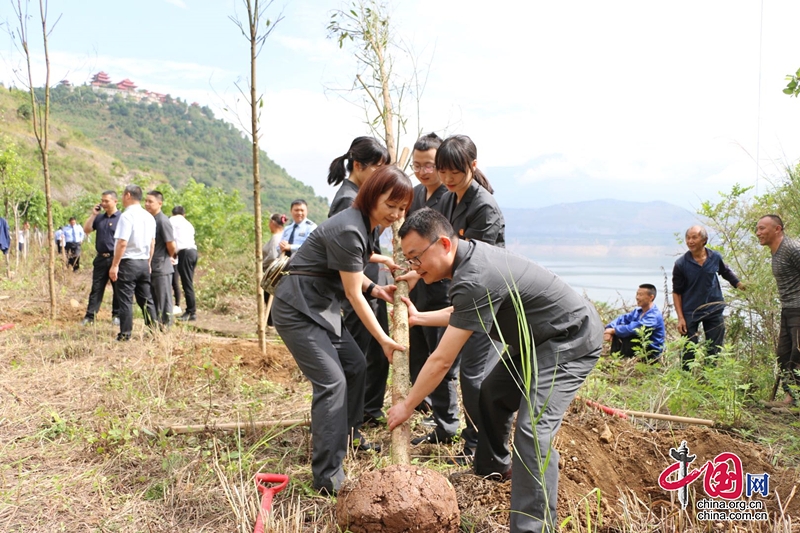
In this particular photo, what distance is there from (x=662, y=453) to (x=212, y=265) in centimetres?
1261

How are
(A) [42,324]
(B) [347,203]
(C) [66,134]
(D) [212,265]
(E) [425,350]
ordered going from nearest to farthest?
1. (B) [347,203]
2. (E) [425,350]
3. (A) [42,324]
4. (D) [212,265]
5. (C) [66,134]

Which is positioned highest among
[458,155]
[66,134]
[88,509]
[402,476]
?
[66,134]

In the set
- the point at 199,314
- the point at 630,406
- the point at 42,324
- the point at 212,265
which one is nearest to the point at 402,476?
the point at 630,406

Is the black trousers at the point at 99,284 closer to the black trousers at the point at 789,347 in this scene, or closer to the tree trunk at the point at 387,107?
the tree trunk at the point at 387,107

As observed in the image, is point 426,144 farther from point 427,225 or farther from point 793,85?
point 793,85

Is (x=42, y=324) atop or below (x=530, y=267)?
below

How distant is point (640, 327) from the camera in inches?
255

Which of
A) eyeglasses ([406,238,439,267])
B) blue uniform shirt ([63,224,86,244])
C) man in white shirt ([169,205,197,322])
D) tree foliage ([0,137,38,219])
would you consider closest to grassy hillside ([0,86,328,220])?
blue uniform shirt ([63,224,86,244])

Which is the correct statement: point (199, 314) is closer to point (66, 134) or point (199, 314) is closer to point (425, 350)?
point (425, 350)

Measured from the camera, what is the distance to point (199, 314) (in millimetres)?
9766

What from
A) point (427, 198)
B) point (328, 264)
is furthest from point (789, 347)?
point (328, 264)

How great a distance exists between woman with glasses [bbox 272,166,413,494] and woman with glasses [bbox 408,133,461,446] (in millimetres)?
745

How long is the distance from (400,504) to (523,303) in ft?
3.39

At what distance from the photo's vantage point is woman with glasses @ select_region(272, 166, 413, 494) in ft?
10.1
